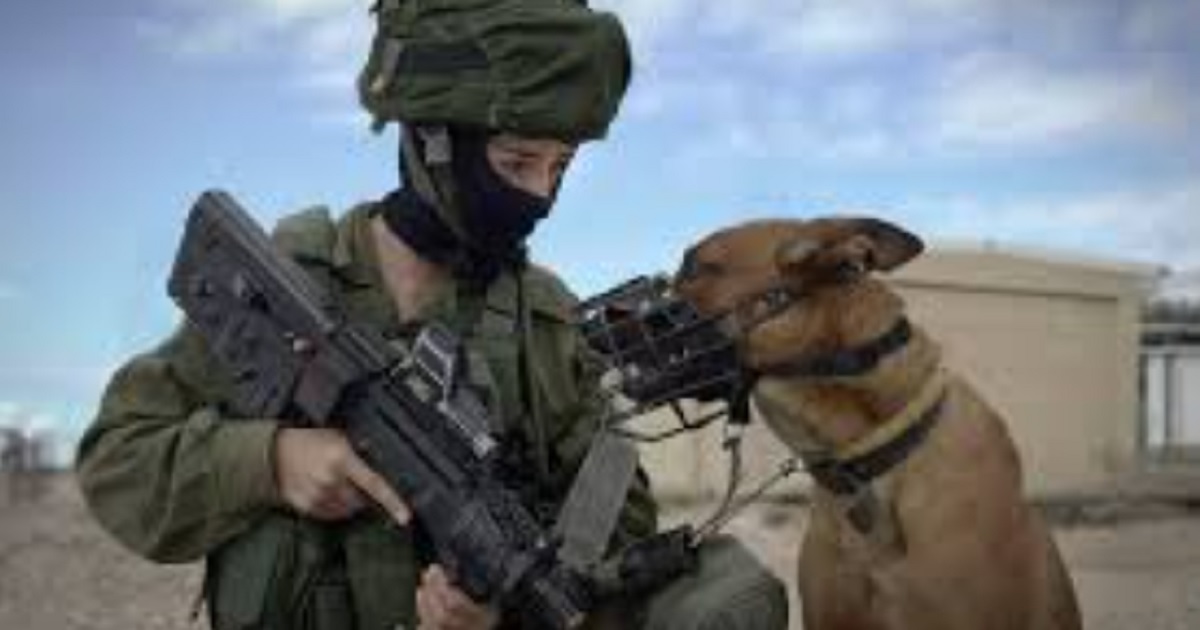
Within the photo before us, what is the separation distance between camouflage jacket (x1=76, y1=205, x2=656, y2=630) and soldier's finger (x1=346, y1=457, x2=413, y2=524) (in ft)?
Result: 0.67

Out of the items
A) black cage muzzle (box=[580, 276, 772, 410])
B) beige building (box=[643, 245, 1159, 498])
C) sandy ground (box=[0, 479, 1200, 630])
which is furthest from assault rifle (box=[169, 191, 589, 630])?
beige building (box=[643, 245, 1159, 498])

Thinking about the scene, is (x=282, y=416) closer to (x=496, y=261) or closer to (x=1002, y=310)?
(x=496, y=261)

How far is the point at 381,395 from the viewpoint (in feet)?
12.7

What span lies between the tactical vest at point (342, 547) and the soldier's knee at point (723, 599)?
→ 1.43ft

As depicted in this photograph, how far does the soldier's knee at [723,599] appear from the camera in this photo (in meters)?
4.07

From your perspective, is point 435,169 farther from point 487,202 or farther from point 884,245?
point 884,245

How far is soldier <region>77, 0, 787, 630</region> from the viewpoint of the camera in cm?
412

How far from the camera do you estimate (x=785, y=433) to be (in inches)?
199

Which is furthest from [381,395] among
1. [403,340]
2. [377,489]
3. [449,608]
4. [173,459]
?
[173,459]

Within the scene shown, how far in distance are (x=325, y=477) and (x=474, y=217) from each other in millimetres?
670

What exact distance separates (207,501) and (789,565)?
9.84 metres

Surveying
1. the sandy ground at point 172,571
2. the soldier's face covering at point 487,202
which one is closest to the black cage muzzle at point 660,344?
the soldier's face covering at point 487,202

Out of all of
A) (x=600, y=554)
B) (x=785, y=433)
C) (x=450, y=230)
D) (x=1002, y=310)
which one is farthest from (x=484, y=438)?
(x=1002, y=310)

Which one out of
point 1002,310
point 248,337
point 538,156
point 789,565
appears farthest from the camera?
point 1002,310
